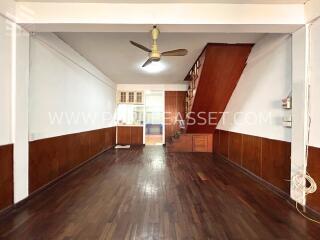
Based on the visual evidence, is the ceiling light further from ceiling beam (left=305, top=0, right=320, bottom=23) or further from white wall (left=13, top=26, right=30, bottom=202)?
ceiling beam (left=305, top=0, right=320, bottom=23)

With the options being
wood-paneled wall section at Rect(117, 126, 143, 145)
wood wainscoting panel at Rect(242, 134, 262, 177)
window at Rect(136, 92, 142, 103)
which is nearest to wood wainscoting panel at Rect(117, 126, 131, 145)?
wood-paneled wall section at Rect(117, 126, 143, 145)

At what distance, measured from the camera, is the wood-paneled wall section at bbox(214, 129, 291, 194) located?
336 centimetres

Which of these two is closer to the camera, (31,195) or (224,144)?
(31,195)

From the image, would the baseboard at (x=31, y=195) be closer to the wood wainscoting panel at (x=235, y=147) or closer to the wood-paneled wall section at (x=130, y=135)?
the wood wainscoting panel at (x=235, y=147)

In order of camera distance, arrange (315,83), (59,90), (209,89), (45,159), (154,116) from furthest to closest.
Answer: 1. (154,116)
2. (209,89)
3. (59,90)
4. (45,159)
5. (315,83)

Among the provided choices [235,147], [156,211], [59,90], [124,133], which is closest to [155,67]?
[59,90]

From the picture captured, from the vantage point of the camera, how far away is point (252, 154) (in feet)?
14.6

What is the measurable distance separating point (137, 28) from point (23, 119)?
2.16 metres

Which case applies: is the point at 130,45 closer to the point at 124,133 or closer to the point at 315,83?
the point at 315,83

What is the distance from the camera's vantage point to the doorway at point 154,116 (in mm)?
9589

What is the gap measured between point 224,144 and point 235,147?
895mm

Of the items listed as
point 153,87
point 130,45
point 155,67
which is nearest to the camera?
point 130,45

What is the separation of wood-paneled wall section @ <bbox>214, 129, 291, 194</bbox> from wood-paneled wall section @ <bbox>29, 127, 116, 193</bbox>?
13.3 feet

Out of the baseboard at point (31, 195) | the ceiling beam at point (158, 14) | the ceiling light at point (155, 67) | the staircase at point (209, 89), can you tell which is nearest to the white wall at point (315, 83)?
the ceiling beam at point (158, 14)
